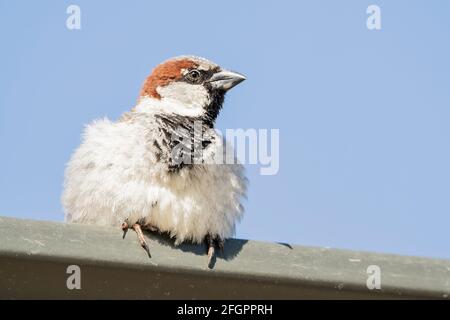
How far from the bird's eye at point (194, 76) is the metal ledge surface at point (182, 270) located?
89.0 inches

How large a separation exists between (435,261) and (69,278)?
0.99 m

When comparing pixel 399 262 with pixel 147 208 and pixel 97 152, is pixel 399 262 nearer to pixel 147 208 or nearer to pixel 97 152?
pixel 147 208

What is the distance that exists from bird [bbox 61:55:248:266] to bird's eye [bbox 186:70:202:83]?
0.72 metres

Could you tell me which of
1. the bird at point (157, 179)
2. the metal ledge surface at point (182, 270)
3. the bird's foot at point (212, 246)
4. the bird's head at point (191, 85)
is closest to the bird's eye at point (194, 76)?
the bird's head at point (191, 85)

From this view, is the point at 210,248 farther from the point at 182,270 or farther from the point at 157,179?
the point at 157,179

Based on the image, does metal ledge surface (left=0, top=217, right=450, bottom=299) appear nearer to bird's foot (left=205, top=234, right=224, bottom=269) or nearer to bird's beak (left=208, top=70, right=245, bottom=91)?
bird's foot (left=205, top=234, right=224, bottom=269)

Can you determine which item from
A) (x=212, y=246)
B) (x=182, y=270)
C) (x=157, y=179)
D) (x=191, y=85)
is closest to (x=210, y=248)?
(x=212, y=246)

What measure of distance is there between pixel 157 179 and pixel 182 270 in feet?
3.36

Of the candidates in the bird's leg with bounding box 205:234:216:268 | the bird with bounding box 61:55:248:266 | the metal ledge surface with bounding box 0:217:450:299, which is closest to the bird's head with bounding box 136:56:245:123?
the bird with bounding box 61:55:248:266

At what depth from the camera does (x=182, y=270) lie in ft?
7.21

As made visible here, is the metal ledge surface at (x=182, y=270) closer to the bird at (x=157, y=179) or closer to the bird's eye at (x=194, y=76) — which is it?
the bird at (x=157, y=179)

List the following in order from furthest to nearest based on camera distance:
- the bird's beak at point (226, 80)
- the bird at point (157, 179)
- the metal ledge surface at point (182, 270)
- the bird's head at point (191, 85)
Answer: the bird's beak at point (226, 80), the bird's head at point (191, 85), the bird at point (157, 179), the metal ledge surface at point (182, 270)

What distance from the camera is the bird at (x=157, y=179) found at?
3.15 metres
